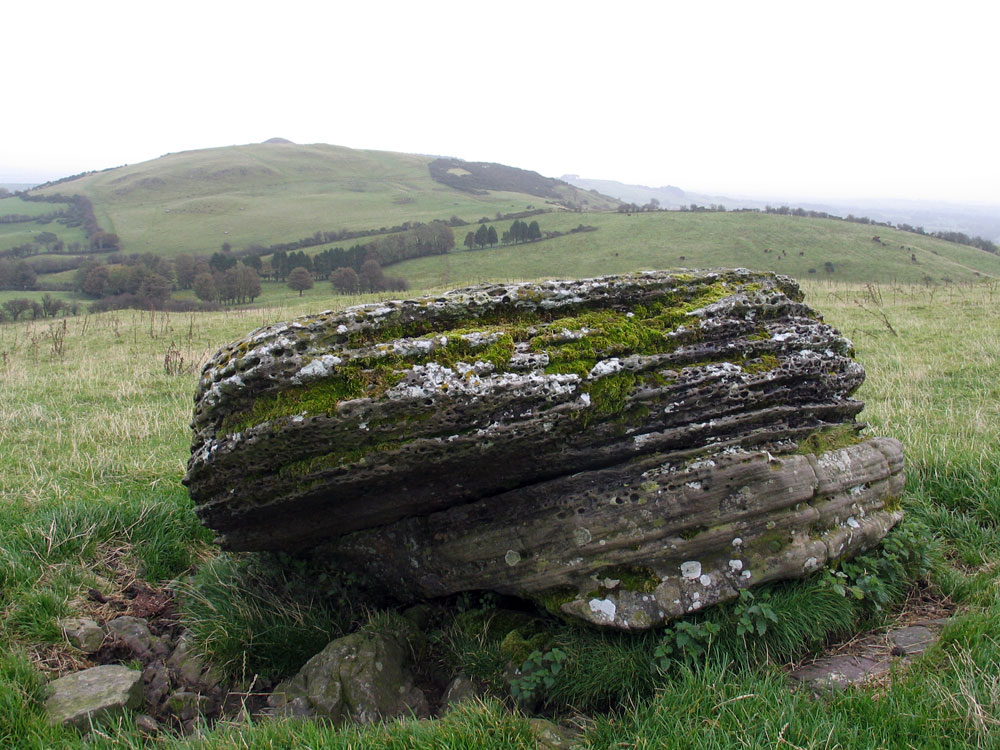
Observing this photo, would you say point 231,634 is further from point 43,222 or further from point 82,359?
point 43,222

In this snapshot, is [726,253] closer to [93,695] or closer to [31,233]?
[93,695]

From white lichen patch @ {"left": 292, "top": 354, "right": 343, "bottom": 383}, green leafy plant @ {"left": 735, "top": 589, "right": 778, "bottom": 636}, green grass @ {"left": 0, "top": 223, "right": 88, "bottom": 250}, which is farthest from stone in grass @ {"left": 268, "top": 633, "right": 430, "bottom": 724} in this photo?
green grass @ {"left": 0, "top": 223, "right": 88, "bottom": 250}

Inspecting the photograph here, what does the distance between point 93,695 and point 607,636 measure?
408 centimetres

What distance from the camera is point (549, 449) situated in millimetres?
4926

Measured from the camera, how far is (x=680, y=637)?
14.4ft

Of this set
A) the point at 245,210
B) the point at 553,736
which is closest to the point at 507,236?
the point at 553,736

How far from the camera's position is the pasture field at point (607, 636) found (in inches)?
146

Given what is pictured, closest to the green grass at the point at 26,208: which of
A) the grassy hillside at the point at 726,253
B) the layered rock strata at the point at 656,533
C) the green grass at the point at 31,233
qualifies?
the green grass at the point at 31,233

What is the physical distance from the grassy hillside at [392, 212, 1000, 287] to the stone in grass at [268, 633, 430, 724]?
6260 centimetres

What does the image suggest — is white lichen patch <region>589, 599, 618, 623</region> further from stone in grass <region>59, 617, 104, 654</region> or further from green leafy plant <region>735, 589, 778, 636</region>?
stone in grass <region>59, 617, 104, 654</region>

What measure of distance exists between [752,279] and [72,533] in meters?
7.94

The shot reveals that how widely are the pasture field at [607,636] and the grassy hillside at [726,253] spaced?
190 ft

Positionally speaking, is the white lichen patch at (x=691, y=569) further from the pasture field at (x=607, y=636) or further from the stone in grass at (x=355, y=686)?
the stone in grass at (x=355, y=686)

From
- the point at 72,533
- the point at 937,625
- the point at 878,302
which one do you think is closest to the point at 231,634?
the point at 72,533
